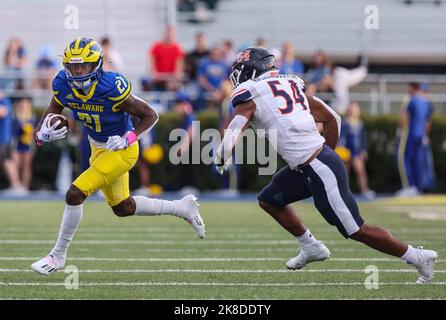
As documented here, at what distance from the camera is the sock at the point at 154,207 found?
6.88 metres

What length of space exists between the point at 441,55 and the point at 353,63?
1.63 metres

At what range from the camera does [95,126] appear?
6590 millimetres

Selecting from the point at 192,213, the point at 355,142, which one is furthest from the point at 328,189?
the point at 355,142

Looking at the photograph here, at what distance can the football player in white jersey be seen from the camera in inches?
231

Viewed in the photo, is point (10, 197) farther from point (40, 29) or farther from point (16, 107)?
point (40, 29)

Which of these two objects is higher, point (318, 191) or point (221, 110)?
point (318, 191)

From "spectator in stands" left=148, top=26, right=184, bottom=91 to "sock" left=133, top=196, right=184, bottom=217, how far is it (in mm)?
8216

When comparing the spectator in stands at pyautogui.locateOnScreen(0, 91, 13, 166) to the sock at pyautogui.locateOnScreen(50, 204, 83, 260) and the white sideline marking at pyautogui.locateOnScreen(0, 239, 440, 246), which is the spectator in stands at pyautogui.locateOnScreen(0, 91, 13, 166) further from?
the sock at pyautogui.locateOnScreen(50, 204, 83, 260)

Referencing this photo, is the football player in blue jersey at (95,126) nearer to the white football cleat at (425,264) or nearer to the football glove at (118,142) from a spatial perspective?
the football glove at (118,142)

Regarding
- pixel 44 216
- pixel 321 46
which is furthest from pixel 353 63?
pixel 44 216

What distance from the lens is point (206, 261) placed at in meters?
7.11

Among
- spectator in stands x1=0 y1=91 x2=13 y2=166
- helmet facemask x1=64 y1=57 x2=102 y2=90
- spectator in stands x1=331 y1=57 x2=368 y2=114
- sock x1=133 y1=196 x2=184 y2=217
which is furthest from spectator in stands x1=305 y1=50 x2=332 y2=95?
helmet facemask x1=64 y1=57 x2=102 y2=90

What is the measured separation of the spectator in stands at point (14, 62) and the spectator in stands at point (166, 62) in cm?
196
